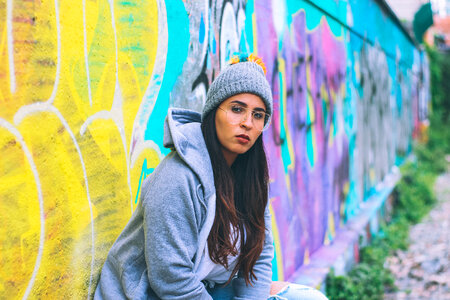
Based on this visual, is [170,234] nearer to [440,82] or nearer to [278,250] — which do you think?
[278,250]

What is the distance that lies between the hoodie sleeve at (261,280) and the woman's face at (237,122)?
1.67 ft

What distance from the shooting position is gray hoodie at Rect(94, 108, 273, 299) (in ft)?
5.26

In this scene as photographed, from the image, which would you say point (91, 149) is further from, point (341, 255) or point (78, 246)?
point (341, 255)

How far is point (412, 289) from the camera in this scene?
179 inches

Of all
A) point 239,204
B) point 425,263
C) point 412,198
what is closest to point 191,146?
point 239,204

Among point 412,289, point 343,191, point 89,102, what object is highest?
point 89,102

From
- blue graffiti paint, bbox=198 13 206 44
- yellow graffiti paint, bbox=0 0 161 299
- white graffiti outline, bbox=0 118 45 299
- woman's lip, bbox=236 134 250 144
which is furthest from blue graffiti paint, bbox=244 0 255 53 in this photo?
white graffiti outline, bbox=0 118 45 299

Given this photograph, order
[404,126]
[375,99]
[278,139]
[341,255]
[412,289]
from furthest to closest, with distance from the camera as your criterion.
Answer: [404,126]
[375,99]
[412,289]
[341,255]
[278,139]

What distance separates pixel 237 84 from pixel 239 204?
0.55m

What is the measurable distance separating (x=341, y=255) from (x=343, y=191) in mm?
1159

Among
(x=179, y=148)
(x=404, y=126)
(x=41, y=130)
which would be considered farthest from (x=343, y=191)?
(x=404, y=126)

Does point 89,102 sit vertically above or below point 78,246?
above

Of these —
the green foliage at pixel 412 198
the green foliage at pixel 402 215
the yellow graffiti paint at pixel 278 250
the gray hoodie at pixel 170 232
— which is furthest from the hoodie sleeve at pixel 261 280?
the green foliage at pixel 412 198

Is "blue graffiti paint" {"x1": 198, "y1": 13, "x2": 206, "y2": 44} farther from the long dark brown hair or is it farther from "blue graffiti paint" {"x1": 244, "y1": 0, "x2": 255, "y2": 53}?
the long dark brown hair
